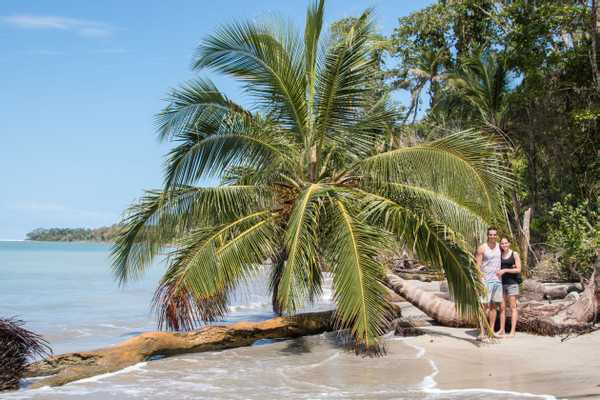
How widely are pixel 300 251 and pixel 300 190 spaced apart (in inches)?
68.9

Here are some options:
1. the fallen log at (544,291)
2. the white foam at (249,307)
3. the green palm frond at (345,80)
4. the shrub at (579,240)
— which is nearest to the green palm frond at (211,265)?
the green palm frond at (345,80)

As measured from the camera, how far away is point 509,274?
9.82 meters

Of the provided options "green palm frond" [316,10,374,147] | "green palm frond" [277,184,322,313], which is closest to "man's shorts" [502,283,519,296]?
"green palm frond" [277,184,322,313]

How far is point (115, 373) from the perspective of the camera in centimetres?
866

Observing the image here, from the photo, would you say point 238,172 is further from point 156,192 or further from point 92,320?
point 92,320

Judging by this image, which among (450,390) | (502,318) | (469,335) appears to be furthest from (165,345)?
(502,318)

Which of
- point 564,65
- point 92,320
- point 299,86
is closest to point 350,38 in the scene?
point 299,86

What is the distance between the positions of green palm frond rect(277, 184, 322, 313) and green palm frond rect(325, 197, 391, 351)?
0.39m

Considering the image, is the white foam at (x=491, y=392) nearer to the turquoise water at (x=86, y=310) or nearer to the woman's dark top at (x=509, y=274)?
the woman's dark top at (x=509, y=274)

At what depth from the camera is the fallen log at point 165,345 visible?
8320 mm

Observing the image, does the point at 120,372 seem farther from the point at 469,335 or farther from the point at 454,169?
the point at 454,169

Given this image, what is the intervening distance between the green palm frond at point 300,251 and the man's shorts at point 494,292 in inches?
102

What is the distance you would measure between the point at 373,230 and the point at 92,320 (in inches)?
373

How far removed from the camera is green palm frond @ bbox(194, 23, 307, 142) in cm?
1079
